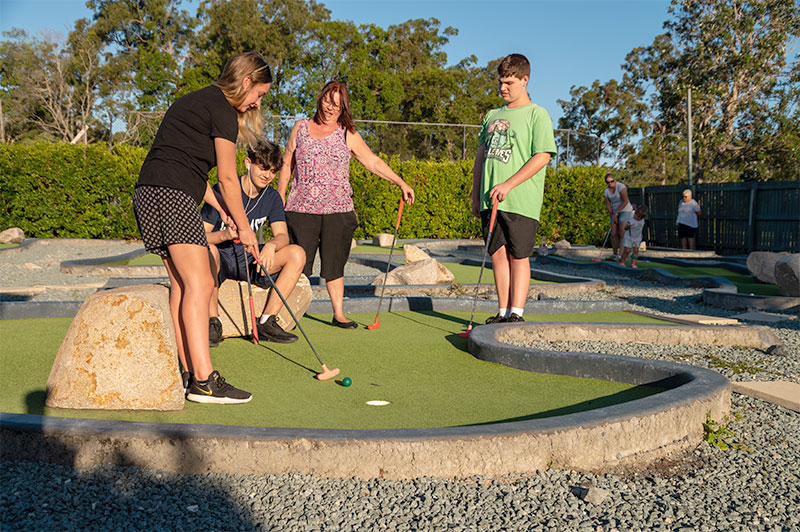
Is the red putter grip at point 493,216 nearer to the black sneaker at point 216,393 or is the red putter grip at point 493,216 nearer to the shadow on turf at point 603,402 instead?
the shadow on turf at point 603,402

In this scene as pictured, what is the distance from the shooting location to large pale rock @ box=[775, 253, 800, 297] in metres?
7.31

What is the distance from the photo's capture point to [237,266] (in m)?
4.51

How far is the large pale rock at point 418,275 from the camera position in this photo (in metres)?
7.89

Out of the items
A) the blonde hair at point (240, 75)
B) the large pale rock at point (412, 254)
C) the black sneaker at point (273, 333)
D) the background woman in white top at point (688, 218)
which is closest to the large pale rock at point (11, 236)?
the large pale rock at point (412, 254)

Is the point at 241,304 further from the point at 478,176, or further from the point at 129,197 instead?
the point at 129,197

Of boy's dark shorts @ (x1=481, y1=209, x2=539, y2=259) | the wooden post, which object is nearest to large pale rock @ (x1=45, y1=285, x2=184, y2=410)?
boy's dark shorts @ (x1=481, y1=209, x2=539, y2=259)

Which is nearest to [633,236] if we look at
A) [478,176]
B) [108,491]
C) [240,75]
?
[478,176]

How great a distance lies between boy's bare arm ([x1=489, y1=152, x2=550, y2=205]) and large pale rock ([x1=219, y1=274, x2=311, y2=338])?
150 cm

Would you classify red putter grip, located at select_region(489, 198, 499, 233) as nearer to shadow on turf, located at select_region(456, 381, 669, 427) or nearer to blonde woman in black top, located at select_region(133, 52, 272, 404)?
shadow on turf, located at select_region(456, 381, 669, 427)

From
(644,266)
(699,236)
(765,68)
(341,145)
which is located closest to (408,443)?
(341,145)

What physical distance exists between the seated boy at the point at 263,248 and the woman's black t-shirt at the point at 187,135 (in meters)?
1.21

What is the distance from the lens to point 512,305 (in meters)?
4.81

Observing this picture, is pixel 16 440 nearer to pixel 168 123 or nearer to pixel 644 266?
pixel 168 123

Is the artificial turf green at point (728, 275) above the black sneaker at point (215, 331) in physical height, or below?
below
